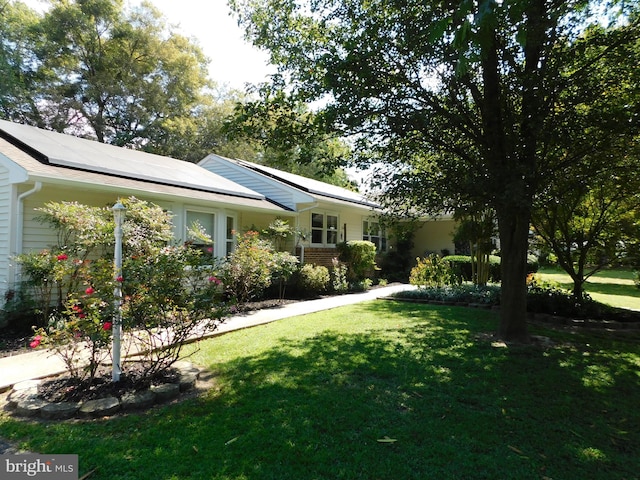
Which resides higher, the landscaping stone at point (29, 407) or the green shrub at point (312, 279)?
the green shrub at point (312, 279)

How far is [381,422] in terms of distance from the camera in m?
3.52

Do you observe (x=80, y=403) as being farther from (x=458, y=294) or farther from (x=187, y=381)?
(x=458, y=294)

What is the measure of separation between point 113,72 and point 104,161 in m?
19.4

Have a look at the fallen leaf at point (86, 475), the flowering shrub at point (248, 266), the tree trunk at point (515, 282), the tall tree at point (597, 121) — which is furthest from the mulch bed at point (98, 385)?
the tall tree at point (597, 121)

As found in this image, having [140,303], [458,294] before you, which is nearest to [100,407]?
[140,303]

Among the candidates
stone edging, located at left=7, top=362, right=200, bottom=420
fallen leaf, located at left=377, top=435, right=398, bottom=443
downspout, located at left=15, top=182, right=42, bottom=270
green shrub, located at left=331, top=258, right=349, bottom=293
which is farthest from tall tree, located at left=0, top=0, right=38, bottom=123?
fallen leaf, located at left=377, top=435, right=398, bottom=443

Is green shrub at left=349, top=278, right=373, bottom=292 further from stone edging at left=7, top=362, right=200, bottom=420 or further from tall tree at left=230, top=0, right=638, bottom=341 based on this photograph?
stone edging at left=7, top=362, right=200, bottom=420

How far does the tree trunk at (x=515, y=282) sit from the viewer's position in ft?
21.5

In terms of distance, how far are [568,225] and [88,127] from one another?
28401 mm

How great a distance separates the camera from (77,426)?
135 inches

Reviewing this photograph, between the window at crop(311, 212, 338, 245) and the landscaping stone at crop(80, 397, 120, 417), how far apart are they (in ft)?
37.6

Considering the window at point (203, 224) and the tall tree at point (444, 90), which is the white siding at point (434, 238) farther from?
the tall tree at point (444, 90)

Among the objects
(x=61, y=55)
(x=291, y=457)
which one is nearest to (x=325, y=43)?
(x=291, y=457)

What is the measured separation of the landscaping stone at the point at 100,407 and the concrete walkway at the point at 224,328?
2.10 ft
